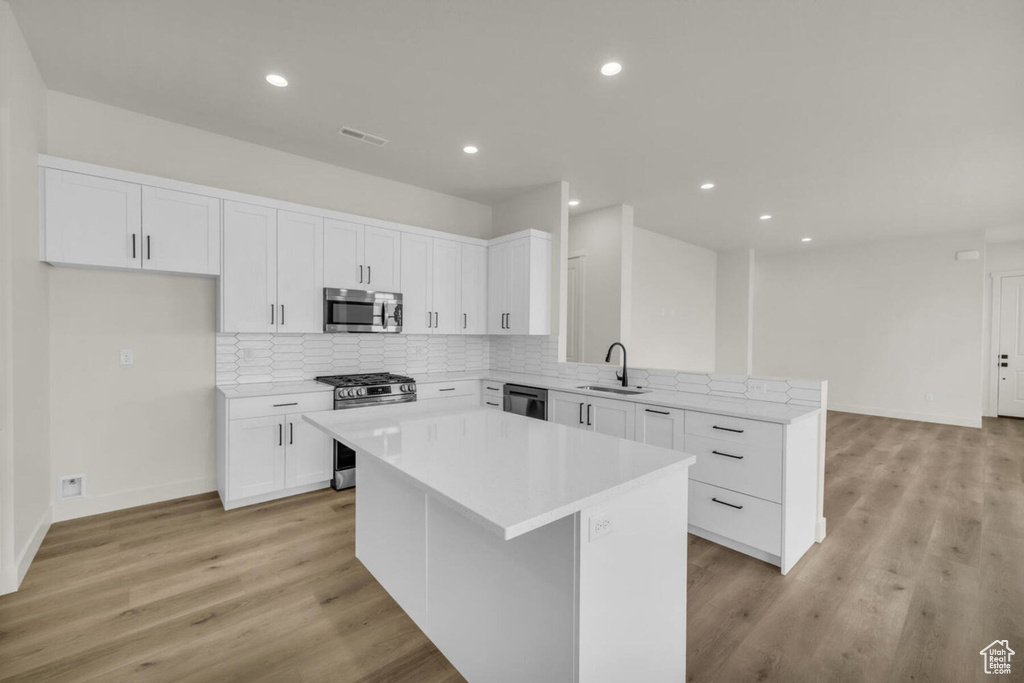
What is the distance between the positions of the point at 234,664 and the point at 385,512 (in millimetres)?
765

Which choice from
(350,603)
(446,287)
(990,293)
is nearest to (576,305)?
(446,287)

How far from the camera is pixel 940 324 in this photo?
646 cm

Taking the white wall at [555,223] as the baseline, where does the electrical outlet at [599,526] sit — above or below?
below

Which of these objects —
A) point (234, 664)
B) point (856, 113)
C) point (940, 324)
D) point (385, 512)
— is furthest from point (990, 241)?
point (234, 664)

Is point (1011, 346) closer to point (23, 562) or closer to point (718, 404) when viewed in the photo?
point (718, 404)

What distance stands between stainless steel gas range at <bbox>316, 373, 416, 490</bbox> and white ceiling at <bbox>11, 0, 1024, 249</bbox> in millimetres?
1950

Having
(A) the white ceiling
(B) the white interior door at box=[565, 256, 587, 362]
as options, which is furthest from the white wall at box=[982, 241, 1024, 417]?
(B) the white interior door at box=[565, 256, 587, 362]

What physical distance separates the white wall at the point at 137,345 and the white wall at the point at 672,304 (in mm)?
4795

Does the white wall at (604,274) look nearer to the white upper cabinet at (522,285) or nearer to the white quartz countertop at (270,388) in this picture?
the white upper cabinet at (522,285)

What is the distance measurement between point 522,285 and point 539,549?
3363mm

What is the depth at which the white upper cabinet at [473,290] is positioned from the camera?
185 inches

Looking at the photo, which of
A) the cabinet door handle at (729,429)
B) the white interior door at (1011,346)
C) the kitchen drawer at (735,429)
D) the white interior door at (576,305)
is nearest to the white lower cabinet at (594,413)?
the kitchen drawer at (735,429)

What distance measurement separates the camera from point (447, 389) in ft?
14.2

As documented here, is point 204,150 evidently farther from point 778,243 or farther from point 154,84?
point 778,243
